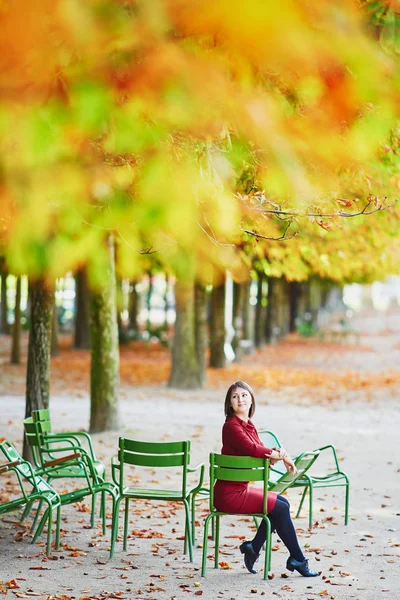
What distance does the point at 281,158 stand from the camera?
8.93 ft

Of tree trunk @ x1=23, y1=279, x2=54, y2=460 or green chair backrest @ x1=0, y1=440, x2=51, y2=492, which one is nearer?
green chair backrest @ x1=0, y1=440, x2=51, y2=492

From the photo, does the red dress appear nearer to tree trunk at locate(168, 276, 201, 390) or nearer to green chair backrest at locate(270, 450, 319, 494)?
green chair backrest at locate(270, 450, 319, 494)

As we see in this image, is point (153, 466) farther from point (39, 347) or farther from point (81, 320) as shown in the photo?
point (81, 320)

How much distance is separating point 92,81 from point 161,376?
897 inches

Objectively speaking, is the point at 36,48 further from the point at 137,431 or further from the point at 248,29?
the point at 137,431

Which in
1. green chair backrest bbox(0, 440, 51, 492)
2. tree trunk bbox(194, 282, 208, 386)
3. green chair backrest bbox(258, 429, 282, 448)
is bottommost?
green chair backrest bbox(0, 440, 51, 492)

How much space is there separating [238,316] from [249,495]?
24618 mm

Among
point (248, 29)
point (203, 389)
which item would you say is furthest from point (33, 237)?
point (203, 389)

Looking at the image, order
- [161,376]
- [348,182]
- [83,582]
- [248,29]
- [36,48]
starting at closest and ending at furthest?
[248,29], [36,48], [83,582], [348,182], [161,376]

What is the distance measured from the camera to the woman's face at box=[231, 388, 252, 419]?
7504mm

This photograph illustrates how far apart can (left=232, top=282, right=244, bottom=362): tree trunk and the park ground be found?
3.32m

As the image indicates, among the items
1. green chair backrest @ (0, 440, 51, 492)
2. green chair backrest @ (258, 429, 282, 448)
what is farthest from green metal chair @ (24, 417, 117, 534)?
green chair backrest @ (258, 429, 282, 448)

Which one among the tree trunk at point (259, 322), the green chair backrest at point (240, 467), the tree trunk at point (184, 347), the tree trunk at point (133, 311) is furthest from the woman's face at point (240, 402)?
the tree trunk at point (133, 311)

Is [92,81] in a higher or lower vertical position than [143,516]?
higher
